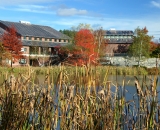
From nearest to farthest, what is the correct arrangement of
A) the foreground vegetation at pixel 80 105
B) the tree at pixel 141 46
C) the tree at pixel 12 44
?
the foreground vegetation at pixel 80 105, the tree at pixel 12 44, the tree at pixel 141 46

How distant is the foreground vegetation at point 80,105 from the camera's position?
321 cm

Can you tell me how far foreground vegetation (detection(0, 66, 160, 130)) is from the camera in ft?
10.5

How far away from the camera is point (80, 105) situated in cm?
351

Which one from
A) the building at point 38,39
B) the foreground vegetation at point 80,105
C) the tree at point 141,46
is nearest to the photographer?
the foreground vegetation at point 80,105

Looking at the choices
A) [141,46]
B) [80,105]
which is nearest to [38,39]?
[141,46]

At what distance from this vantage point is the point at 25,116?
369 cm

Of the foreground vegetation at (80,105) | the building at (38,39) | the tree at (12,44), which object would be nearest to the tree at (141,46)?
the building at (38,39)

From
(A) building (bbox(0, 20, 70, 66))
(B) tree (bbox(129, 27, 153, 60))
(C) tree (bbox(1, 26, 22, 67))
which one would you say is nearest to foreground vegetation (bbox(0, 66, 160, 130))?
(C) tree (bbox(1, 26, 22, 67))

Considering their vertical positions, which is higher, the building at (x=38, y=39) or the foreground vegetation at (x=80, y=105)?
the building at (x=38, y=39)

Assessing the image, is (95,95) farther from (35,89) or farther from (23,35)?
(23,35)

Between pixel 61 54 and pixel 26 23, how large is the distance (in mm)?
8671

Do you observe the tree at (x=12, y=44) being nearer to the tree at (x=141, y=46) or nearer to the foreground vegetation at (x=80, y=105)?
the tree at (x=141, y=46)

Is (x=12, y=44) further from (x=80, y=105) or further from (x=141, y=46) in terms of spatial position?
(x=80, y=105)

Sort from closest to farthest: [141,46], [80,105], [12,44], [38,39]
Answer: [80,105] → [12,44] → [141,46] → [38,39]
